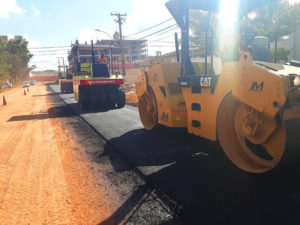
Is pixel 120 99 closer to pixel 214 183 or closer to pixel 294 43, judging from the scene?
pixel 214 183

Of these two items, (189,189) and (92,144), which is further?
(92,144)

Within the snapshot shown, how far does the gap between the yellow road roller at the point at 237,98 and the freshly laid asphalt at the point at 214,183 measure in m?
0.27

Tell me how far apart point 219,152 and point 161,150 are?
41.5 inches

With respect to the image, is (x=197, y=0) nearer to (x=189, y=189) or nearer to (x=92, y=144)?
(x=189, y=189)

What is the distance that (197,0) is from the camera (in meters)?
4.05

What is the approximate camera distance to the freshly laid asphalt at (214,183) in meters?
2.44

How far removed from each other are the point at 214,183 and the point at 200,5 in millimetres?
3001

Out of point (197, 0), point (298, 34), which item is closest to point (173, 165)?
point (197, 0)

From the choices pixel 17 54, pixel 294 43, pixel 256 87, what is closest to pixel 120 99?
pixel 256 87

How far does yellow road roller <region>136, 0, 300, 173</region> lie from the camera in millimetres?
2723

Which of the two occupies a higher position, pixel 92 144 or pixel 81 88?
pixel 81 88

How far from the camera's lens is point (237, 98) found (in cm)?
304

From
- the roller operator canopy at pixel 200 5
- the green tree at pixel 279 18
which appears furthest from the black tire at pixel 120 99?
the green tree at pixel 279 18

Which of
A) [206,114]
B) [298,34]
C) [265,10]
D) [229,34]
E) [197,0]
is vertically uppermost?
[265,10]
